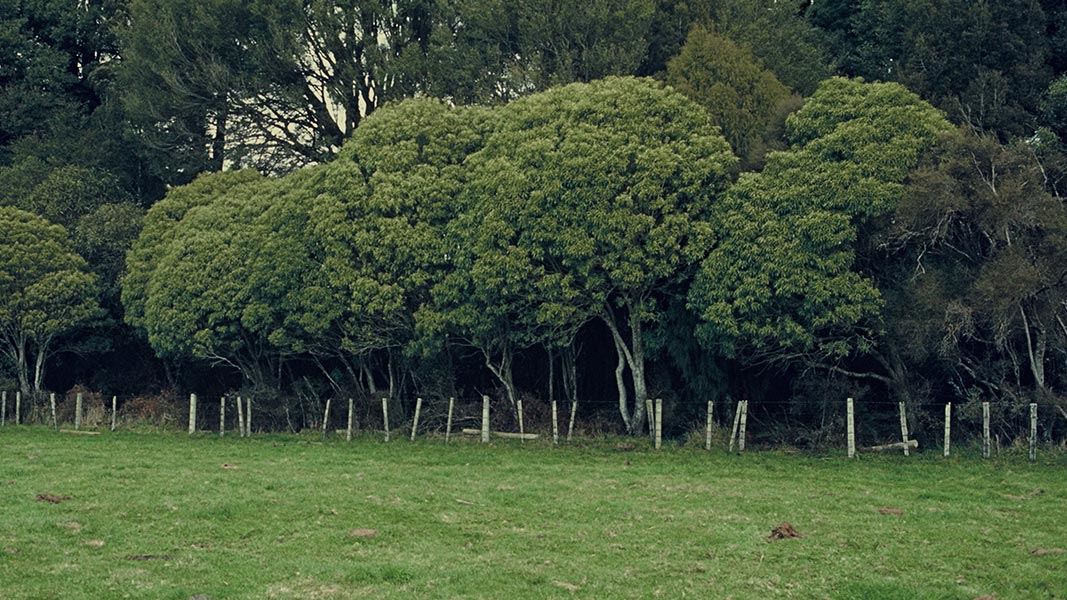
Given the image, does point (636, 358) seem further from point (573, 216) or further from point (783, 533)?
point (783, 533)

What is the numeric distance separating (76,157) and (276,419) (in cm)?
2411

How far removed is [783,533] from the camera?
19.3 meters

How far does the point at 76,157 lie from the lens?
58938 millimetres

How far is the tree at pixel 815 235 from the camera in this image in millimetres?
30750

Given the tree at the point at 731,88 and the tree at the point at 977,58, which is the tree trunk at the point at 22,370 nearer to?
the tree at the point at 731,88

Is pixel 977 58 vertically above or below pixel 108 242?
above

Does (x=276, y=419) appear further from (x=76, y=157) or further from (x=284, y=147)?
(x=76, y=157)

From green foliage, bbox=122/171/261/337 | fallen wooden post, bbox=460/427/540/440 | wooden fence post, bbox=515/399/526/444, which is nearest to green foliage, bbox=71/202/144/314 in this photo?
green foliage, bbox=122/171/261/337

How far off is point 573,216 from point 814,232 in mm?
6551

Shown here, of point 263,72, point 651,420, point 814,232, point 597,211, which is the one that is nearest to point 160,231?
point 263,72

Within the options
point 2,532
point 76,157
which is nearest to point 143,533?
point 2,532

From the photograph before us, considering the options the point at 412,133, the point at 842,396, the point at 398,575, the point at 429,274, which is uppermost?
the point at 412,133

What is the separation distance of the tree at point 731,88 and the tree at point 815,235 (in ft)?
14.6

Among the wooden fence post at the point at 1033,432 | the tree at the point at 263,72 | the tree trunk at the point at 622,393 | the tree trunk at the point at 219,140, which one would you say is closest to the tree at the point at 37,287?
the tree at the point at 263,72
